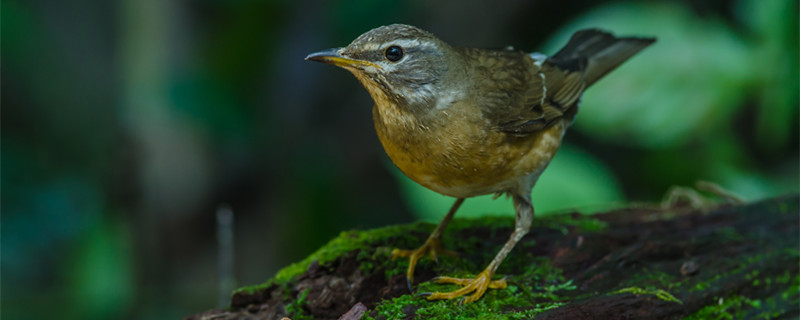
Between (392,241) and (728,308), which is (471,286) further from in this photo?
(728,308)

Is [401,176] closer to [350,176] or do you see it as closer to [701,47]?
[350,176]

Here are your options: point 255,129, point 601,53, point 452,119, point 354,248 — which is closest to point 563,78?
point 601,53

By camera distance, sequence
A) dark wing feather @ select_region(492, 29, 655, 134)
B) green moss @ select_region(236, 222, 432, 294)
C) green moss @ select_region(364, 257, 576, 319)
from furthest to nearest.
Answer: dark wing feather @ select_region(492, 29, 655, 134) < green moss @ select_region(236, 222, 432, 294) < green moss @ select_region(364, 257, 576, 319)

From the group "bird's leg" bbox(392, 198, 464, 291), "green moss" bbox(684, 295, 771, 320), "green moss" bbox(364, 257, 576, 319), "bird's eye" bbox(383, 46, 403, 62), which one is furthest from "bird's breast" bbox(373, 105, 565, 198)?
"green moss" bbox(684, 295, 771, 320)

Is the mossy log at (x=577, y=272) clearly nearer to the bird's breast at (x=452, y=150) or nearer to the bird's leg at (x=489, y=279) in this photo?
the bird's leg at (x=489, y=279)

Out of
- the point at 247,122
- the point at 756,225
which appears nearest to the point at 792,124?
the point at 756,225

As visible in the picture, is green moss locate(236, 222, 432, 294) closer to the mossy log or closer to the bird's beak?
the mossy log

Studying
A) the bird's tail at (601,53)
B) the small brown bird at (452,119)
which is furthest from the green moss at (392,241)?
the bird's tail at (601,53)
